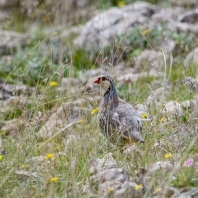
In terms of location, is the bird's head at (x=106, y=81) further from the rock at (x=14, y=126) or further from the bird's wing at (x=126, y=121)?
the rock at (x=14, y=126)

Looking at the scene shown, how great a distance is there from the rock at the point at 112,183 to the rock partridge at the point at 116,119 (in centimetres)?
64

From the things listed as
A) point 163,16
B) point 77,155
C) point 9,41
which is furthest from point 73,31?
point 77,155

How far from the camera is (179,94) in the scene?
7.69 m

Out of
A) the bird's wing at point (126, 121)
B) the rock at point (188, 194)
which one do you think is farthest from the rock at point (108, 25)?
the rock at point (188, 194)

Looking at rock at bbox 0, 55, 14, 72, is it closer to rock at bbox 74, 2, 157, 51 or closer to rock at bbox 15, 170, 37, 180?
rock at bbox 74, 2, 157, 51

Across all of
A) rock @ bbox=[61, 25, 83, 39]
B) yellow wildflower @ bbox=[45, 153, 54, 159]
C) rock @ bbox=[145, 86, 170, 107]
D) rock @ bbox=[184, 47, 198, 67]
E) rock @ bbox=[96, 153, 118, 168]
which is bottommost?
rock @ bbox=[61, 25, 83, 39]

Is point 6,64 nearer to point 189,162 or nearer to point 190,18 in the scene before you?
point 190,18

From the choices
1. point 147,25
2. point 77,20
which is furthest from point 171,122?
point 77,20

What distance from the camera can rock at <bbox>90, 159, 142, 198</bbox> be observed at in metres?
5.03

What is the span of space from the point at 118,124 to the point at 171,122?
51cm

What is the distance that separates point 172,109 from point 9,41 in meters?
4.79

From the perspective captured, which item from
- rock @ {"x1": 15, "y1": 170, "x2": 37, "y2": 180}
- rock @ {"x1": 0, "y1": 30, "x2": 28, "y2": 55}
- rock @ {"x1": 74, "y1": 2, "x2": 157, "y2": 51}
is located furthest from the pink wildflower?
rock @ {"x1": 0, "y1": 30, "x2": 28, "y2": 55}

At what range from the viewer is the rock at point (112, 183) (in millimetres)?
5031

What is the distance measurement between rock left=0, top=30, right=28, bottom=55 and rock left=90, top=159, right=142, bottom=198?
5673 millimetres
